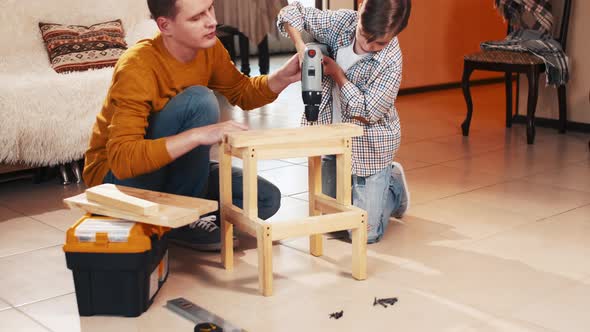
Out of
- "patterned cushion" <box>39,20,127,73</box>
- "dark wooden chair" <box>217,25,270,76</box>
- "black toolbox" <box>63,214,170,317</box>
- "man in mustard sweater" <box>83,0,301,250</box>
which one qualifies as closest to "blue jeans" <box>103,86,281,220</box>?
"man in mustard sweater" <box>83,0,301,250</box>

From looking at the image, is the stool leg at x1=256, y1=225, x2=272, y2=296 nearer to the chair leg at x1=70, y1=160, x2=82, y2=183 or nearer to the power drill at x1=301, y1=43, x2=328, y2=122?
the power drill at x1=301, y1=43, x2=328, y2=122

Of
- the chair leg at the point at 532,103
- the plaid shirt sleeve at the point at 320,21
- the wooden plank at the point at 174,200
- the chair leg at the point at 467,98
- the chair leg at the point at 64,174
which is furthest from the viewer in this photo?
the chair leg at the point at 467,98

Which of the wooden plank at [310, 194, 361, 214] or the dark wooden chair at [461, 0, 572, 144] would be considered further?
the dark wooden chair at [461, 0, 572, 144]

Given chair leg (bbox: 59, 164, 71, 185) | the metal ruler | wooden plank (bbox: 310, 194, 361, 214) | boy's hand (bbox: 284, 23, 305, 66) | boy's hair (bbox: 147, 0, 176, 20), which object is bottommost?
chair leg (bbox: 59, 164, 71, 185)

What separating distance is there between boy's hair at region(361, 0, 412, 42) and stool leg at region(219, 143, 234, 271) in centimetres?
59

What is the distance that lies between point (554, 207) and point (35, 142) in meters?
2.08

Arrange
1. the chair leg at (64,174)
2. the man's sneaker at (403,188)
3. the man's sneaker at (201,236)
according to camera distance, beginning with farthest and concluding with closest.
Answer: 1. the chair leg at (64,174)
2. the man's sneaker at (403,188)
3. the man's sneaker at (201,236)

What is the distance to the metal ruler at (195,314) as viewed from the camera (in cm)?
186

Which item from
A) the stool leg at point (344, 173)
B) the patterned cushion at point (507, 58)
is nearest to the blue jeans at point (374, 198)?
the stool leg at point (344, 173)

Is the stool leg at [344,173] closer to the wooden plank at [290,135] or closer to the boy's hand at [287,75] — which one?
the wooden plank at [290,135]

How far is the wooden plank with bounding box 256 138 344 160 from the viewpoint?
81.3 inches

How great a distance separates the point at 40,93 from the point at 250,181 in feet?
5.02

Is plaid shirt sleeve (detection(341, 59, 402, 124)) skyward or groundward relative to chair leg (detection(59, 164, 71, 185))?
→ skyward

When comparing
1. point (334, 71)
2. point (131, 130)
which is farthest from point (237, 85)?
point (131, 130)
